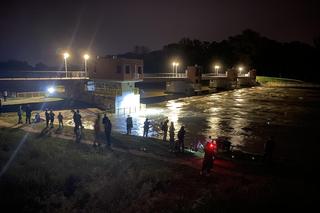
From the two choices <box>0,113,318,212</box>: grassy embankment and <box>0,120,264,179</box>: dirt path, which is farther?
<box>0,120,264,179</box>: dirt path

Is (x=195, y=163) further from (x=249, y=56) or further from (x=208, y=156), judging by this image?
(x=249, y=56)

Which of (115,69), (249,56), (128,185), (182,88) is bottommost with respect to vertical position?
(128,185)

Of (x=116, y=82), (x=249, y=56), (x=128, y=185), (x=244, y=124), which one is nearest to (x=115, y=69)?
(x=116, y=82)

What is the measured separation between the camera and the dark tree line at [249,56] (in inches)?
4532

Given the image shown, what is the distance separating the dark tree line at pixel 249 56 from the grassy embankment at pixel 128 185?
10434cm

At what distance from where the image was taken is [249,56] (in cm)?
12119

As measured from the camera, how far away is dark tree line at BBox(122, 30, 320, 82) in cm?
11512

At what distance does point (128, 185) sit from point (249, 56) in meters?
120

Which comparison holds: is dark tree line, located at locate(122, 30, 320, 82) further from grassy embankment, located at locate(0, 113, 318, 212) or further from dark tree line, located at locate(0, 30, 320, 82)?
grassy embankment, located at locate(0, 113, 318, 212)

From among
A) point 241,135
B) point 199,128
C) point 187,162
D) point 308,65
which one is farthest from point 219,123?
point 308,65

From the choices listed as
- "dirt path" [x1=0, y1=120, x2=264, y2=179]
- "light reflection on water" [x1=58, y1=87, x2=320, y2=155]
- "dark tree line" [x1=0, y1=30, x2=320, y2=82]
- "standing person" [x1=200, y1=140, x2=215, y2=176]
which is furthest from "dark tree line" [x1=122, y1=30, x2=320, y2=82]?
"standing person" [x1=200, y1=140, x2=215, y2=176]

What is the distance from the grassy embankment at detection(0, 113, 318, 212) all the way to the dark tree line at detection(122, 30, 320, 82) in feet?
342

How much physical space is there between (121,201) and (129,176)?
5.91 ft

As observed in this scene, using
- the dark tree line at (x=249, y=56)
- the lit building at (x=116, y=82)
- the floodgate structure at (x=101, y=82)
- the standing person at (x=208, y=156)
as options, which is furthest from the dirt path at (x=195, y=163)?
the dark tree line at (x=249, y=56)
